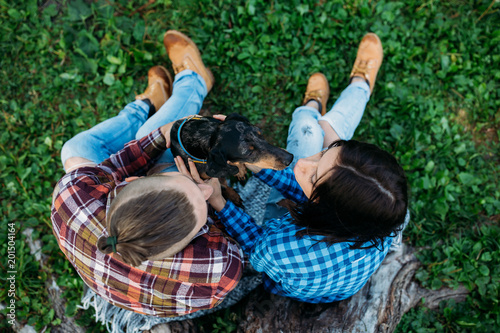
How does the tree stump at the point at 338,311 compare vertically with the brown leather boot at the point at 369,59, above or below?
below

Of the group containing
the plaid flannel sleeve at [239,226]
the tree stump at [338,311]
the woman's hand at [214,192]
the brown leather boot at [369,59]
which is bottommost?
the tree stump at [338,311]

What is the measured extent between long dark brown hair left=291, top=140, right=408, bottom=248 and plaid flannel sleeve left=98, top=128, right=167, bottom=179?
159cm

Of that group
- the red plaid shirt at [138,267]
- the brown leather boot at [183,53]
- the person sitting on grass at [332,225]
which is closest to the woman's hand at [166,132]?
the person sitting on grass at [332,225]

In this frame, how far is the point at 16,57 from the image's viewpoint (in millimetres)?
3992

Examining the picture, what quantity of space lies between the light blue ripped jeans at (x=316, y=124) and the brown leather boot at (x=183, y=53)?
51.1 inches

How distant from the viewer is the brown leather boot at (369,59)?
11.9 ft

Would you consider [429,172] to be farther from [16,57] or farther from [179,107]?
[16,57]

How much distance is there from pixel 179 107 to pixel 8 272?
267cm

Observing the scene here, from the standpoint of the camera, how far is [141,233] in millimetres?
1681

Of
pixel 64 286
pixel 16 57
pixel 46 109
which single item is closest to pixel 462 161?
pixel 64 286

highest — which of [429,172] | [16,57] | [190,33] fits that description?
[190,33]

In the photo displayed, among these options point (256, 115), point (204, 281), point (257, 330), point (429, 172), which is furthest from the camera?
point (256, 115)

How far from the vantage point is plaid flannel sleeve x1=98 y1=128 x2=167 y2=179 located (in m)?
2.73

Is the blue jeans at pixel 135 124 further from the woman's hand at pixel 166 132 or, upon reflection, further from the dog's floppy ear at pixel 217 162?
the dog's floppy ear at pixel 217 162
